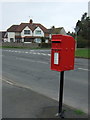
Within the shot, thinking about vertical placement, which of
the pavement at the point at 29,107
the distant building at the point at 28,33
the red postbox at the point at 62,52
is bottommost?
the pavement at the point at 29,107

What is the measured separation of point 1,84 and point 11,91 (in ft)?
3.71

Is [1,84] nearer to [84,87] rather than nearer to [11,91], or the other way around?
[11,91]

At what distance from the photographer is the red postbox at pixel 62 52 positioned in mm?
4125

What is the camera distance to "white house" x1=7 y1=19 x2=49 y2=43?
67.0 meters

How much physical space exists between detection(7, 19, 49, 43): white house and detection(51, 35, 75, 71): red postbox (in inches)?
2438

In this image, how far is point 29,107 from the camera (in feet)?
15.3

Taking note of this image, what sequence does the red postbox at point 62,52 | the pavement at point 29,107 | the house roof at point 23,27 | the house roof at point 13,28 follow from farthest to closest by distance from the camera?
the house roof at point 13,28 → the house roof at point 23,27 → the pavement at point 29,107 → the red postbox at point 62,52

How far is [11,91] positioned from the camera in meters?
6.11

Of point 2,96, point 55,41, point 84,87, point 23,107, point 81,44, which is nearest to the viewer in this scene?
point 55,41

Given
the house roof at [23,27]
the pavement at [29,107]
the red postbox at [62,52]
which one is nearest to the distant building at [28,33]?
the house roof at [23,27]

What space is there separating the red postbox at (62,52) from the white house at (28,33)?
6192 cm

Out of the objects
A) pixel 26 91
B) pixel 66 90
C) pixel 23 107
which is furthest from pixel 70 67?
pixel 66 90

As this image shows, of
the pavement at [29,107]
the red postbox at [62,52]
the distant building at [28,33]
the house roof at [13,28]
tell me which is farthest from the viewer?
the house roof at [13,28]

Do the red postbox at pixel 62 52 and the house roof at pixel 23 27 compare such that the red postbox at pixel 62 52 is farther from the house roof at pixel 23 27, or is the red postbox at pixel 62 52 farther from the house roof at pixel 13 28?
the house roof at pixel 13 28
